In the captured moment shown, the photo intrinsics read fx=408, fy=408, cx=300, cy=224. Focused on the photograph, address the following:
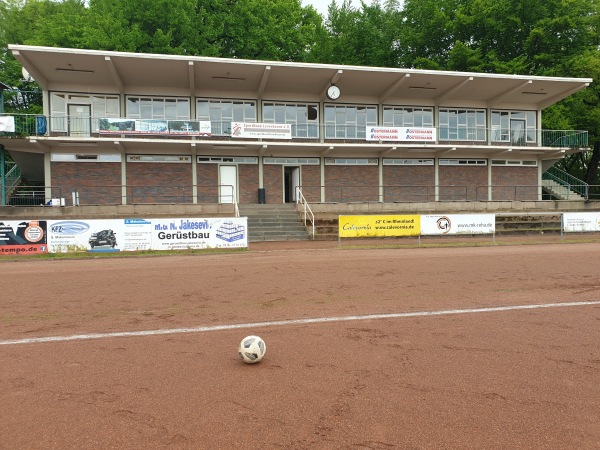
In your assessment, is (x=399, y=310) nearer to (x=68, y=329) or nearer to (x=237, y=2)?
(x=68, y=329)

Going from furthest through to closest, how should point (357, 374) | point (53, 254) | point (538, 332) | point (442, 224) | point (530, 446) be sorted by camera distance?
point (442, 224)
point (53, 254)
point (538, 332)
point (357, 374)
point (530, 446)

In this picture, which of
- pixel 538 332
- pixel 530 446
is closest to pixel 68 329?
pixel 530 446

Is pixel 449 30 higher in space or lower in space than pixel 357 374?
higher

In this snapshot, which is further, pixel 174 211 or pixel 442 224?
pixel 174 211

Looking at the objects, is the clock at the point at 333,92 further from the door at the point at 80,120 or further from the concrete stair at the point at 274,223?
the door at the point at 80,120

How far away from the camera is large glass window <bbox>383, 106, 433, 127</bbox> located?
32094 millimetres

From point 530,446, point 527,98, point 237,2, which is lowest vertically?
point 530,446

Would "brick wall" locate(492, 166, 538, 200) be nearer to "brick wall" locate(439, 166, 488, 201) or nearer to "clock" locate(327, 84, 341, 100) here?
"brick wall" locate(439, 166, 488, 201)

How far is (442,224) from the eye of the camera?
2141 centimetres

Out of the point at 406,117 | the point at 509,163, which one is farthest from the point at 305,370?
the point at 509,163

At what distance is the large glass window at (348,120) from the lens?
30.9m

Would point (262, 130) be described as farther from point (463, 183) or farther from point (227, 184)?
point (463, 183)

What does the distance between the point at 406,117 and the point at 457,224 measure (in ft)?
45.2

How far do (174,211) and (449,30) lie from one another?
31.3 m
